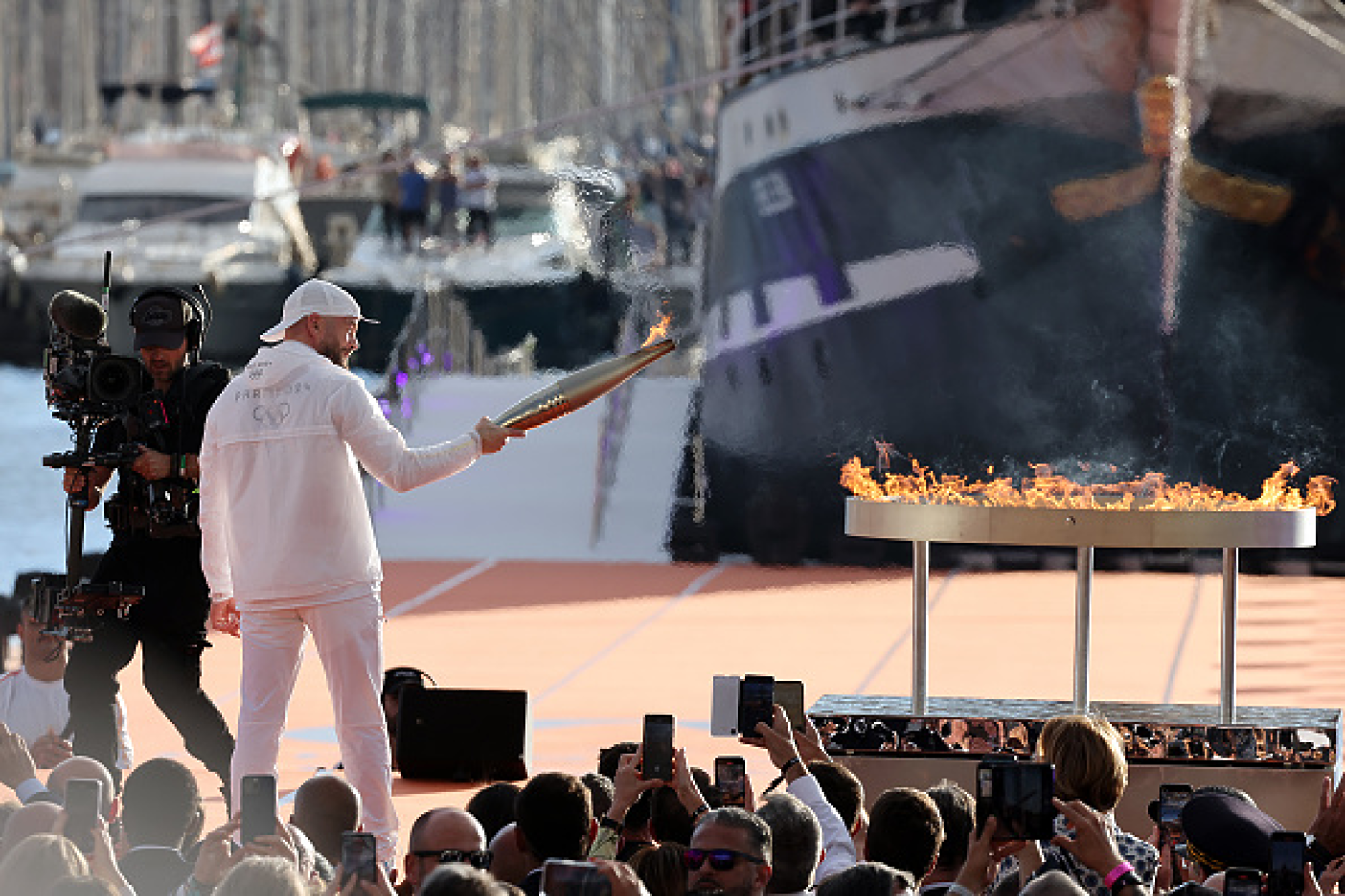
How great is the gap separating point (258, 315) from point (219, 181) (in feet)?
8.27

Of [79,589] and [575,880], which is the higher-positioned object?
[79,589]

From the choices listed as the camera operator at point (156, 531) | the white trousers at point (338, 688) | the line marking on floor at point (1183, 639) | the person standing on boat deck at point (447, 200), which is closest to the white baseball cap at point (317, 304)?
the camera operator at point (156, 531)

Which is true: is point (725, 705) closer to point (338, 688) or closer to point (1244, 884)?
point (338, 688)

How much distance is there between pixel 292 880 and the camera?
190 inches

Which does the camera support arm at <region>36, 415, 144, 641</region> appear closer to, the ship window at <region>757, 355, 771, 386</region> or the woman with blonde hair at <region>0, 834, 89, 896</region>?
the woman with blonde hair at <region>0, 834, 89, 896</region>

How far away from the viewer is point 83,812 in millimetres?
5387

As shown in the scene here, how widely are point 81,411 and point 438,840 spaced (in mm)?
3170

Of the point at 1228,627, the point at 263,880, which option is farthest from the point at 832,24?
the point at 263,880

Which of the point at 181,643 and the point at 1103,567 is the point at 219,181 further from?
the point at 181,643

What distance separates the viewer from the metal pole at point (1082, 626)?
9.69 metres

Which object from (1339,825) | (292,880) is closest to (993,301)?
(1339,825)

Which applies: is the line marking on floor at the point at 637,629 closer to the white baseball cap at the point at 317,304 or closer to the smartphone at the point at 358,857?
the white baseball cap at the point at 317,304

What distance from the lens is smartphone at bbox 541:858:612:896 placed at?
4520 millimetres

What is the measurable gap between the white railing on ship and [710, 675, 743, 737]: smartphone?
16.4 meters
